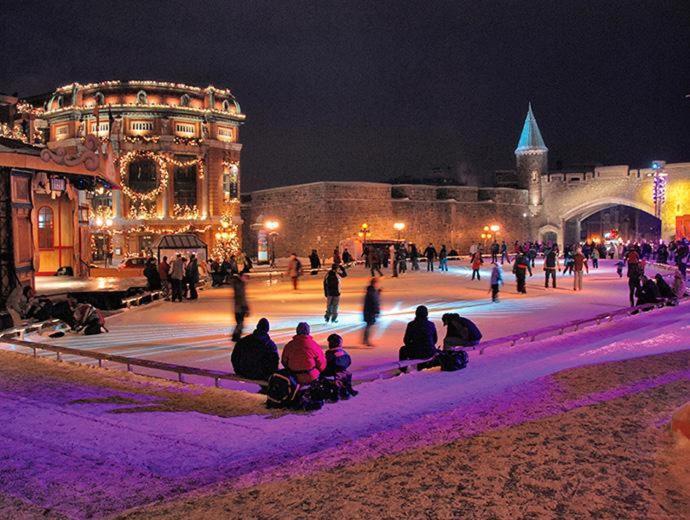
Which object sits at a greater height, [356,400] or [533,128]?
[533,128]

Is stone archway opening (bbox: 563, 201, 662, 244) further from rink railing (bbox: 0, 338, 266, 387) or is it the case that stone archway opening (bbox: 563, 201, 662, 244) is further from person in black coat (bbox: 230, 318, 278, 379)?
person in black coat (bbox: 230, 318, 278, 379)

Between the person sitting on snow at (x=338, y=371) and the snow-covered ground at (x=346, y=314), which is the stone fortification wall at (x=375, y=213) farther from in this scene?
the person sitting on snow at (x=338, y=371)

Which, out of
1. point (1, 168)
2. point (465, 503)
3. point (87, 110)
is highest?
point (87, 110)

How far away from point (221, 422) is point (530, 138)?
4671 centimetres

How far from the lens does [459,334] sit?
25.5 ft

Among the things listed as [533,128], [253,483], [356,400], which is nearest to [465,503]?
[253,483]

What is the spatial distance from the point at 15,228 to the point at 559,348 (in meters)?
10.4

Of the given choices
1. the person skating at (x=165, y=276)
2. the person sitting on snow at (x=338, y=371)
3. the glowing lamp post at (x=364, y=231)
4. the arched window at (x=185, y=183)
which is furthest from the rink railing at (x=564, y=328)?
the arched window at (x=185, y=183)

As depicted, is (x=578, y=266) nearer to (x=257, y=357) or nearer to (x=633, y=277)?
(x=633, y=277)

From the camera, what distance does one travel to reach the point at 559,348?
8625 mm

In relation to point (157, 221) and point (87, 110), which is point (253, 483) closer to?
point (157, 221)

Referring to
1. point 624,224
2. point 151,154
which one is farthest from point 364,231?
point 624,224

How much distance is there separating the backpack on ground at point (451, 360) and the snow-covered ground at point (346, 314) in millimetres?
969

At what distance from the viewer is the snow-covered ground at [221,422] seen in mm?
4094
